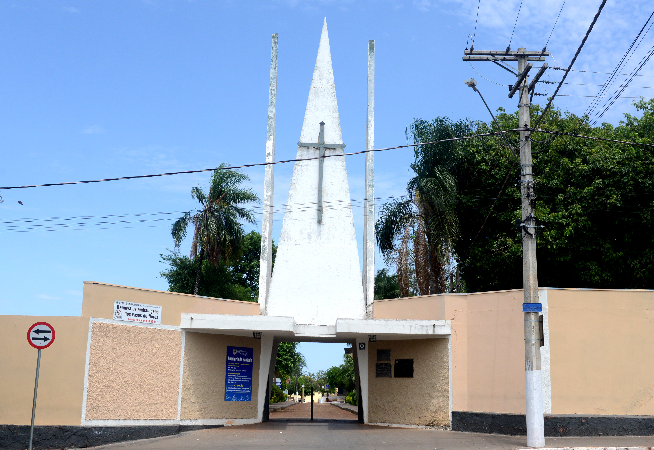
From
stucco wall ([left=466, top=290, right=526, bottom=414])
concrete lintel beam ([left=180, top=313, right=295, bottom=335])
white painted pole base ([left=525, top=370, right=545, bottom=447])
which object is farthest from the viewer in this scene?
concrete lintel beam ([left=180, top=313, right=295, bottom=335])

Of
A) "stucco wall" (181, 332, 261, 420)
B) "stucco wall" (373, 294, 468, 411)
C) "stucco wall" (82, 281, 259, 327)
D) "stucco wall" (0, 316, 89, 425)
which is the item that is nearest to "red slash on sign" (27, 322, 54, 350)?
"stucco wall" (0, 316, 89, 425)

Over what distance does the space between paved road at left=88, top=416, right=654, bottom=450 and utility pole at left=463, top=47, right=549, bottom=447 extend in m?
0.81

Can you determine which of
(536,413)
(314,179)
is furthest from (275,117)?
(536,413)

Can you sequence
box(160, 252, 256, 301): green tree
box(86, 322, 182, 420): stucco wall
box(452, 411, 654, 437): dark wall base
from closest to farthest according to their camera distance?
box(86, 322, 182, 420): stucco wall → box(452, 411, 654, 437): dark wall base → box(160, 252, 256, 301): green tree

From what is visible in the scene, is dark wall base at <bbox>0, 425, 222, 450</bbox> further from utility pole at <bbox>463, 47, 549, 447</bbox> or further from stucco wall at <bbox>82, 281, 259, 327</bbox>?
utility pole at <bbox>463, 47, 549, 447</bbox>

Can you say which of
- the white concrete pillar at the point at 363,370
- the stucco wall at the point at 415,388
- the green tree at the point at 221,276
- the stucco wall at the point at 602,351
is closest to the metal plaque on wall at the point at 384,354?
the stucco wall at the point at 415,388

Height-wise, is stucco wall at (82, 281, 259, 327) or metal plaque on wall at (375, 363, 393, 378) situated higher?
stucco wall at (82, 281, 259, 327)

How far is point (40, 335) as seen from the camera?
1293 centimetres

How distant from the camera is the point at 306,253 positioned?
21.6 meters

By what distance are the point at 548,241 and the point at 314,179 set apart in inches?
522

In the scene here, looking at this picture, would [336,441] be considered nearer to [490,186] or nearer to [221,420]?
[221,420]

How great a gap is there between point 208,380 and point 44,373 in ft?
15.6

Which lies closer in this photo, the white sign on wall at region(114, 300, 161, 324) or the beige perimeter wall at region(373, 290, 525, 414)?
the white sign on wall at region(114, 300, 161, 324)

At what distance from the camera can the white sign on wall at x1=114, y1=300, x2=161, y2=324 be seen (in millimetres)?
16250
